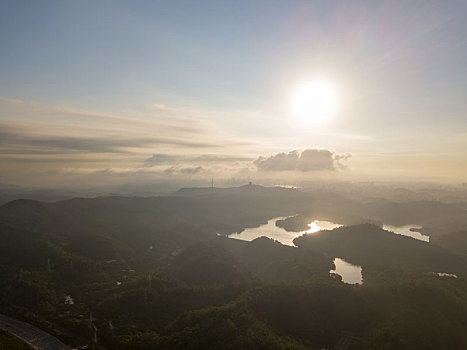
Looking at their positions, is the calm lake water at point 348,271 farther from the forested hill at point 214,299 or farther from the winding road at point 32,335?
the winding road at point 32,335

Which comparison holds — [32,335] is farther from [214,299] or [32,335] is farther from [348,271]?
[348,271]

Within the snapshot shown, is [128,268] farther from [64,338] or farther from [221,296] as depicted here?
[64,338]

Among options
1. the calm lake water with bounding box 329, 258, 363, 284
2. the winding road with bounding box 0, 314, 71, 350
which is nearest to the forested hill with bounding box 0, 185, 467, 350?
the winding road with bounding box 0, 314, 71, 350

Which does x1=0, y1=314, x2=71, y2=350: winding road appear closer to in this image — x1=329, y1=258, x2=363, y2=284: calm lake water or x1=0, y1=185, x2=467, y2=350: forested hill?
x1=0, y1=185, x2=467, y2=350: forested hill

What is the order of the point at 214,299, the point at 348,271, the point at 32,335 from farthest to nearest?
the point at 348,271 < the point at 214,299 < the point at 32,335

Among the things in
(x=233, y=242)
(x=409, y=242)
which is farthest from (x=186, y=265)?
(x=409, y=242)

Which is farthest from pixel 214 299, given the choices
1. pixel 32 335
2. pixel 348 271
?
pixel 348 271

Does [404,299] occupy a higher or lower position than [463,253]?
higher

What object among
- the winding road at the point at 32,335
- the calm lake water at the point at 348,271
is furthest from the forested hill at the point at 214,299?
the calm lake water at the point at 348,271
